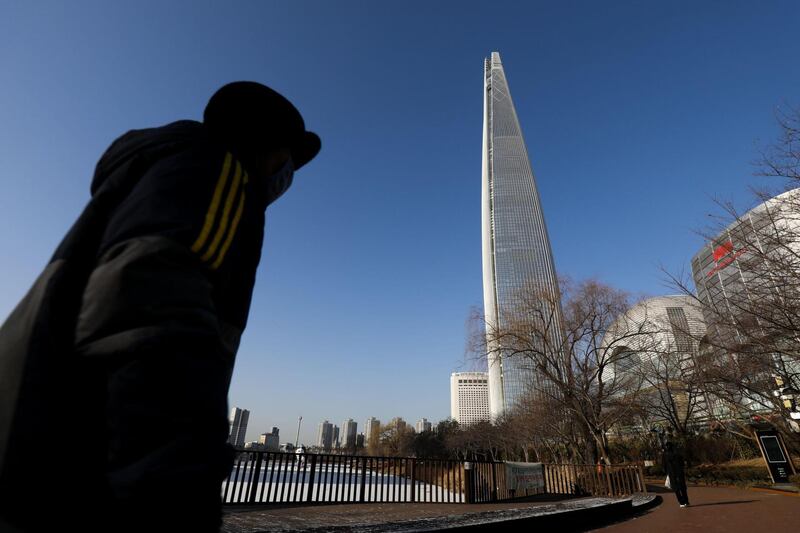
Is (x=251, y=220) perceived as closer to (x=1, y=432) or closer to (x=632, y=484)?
(x=1, y=432)

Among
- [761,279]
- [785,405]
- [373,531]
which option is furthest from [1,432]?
[785,405]

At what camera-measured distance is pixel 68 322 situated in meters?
0.72

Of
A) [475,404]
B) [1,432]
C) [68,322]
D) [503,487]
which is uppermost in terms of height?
[475,404]

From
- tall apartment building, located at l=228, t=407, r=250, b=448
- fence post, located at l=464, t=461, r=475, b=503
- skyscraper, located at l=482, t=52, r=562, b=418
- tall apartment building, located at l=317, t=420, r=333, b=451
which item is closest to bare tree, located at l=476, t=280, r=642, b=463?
fence post, located at l=464, t=461, r=475, b=503

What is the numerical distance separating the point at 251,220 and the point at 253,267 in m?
0.14

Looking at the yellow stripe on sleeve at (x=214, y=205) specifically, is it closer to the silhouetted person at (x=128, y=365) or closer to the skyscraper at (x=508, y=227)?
the silhouetted person at (x=128, y=365)

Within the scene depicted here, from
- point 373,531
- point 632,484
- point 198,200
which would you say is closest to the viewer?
point 198,200

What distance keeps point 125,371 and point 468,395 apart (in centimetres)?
14186

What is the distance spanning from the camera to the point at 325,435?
379ft

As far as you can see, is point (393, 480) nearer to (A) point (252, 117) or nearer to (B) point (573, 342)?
(A) point (252, 117)

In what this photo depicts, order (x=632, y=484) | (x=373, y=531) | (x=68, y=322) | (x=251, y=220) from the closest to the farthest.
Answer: (x=68, y=322), (x=251, y=220), (x=373, y=531), (x=632, y=484)

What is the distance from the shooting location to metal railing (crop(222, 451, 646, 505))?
750cm

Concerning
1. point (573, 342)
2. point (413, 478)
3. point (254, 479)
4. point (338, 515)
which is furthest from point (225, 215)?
point (573, 342)

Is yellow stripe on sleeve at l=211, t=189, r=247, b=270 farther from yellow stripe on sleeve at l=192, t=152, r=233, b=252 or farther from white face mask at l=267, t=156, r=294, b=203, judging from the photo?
white face mask at l=267, t=156, r=294, b=203
